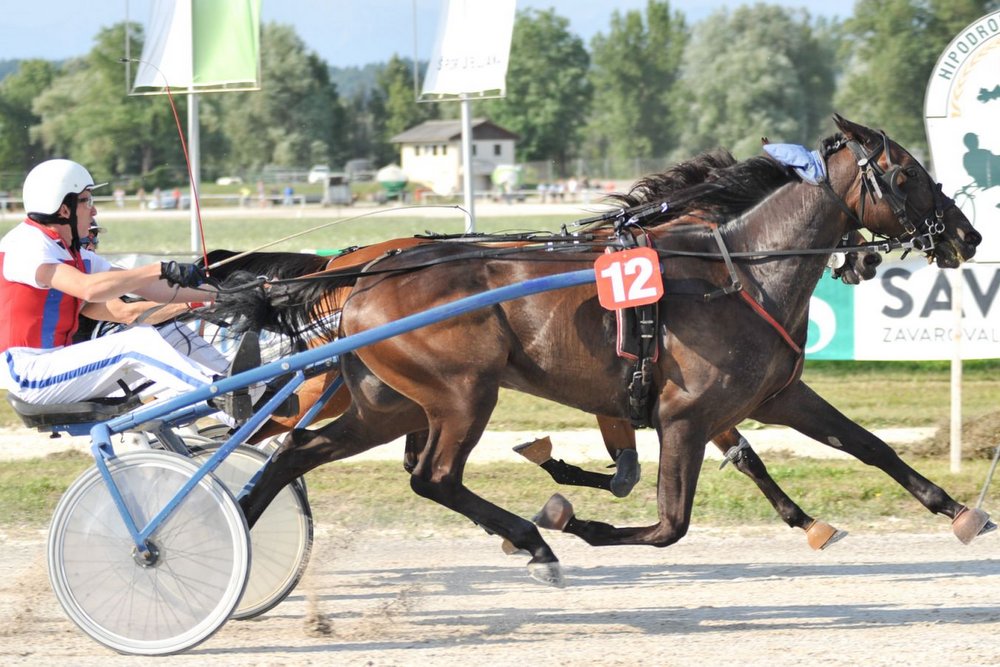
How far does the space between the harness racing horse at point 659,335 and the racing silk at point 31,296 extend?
3.10ft

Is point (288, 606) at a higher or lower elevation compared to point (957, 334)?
lower

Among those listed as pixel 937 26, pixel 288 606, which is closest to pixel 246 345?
pixel 288 606

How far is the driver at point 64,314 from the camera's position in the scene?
14.8ft

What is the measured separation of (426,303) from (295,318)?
675 mm

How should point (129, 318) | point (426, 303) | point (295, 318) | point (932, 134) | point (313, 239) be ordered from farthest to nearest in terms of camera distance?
point (313, 239), point (932, 134), point (129, 318), point (295, 318), point (426, 303)

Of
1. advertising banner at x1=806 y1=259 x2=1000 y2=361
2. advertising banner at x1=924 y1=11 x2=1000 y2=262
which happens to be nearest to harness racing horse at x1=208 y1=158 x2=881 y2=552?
advertising banner at x1=924 y1=11 x2=1000 y2=262

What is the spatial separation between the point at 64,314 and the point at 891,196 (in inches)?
121

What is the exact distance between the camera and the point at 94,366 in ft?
14.9

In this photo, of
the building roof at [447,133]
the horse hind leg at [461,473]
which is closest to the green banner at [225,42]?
the horse hind leg at [461,473]

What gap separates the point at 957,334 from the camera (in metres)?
7.46

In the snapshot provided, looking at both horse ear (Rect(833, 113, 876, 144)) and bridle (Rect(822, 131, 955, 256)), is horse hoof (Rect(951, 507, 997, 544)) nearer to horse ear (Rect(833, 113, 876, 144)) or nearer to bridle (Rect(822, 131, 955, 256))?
bridle (Rect(822, 131, 955, 256))

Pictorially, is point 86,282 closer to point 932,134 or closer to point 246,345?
point 246,345

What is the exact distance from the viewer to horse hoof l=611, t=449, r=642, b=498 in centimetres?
512

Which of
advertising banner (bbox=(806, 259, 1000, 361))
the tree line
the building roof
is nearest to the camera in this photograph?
advertising banner (bbox=(806, 259, 1000, 361))
